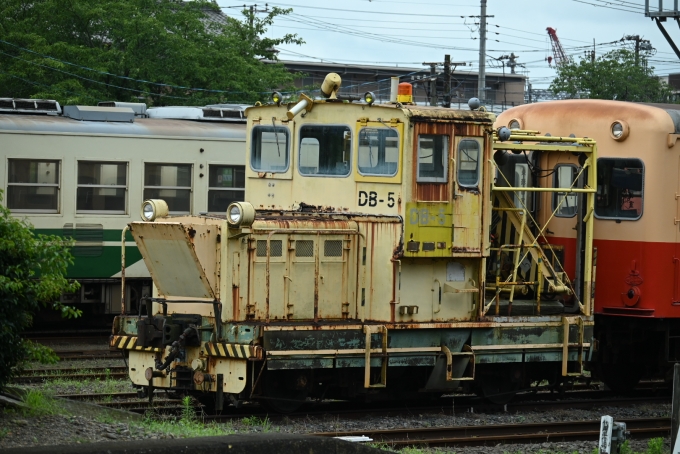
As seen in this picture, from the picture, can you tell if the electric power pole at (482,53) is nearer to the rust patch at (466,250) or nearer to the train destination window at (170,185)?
the train destination window at (170,185)

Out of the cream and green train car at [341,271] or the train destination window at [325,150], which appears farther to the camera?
the train destination window at [325,150]

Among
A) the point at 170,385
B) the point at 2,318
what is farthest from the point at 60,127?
the point at 2,318

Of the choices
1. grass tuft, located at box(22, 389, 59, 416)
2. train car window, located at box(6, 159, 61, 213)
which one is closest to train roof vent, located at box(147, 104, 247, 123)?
train car window, located at box(6, 159, 61, 213)

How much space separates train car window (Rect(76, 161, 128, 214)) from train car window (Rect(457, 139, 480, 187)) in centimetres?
831

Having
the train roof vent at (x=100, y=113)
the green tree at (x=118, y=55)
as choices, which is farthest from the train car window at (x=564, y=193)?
the green tree at (x=118, y=55)

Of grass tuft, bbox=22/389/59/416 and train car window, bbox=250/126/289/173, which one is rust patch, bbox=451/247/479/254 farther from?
grass tuft, bbox=22/389/59/416

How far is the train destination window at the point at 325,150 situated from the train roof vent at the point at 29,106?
7.95 metres

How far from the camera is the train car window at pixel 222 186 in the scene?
19500 millimetres

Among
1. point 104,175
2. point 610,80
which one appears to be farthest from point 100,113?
point 610,80

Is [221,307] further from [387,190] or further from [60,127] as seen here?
[60,127]

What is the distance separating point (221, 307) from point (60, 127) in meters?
8.10

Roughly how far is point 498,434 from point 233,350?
10.1 ft

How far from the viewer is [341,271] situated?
471 inches

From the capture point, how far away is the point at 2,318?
31.8 ft
